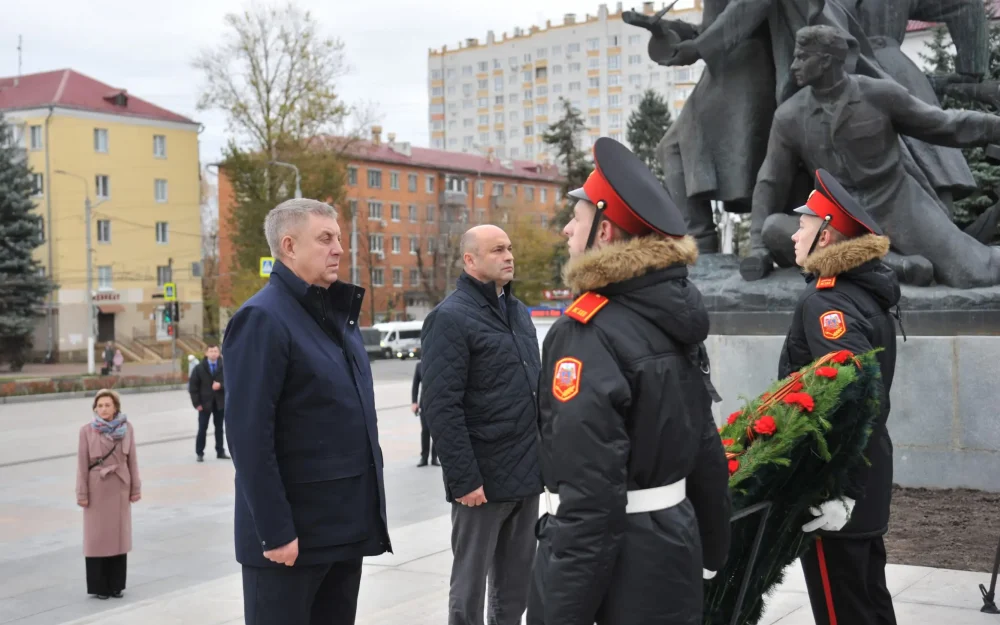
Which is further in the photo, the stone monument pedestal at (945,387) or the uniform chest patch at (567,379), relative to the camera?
the stone monument pedestal at (945,387)

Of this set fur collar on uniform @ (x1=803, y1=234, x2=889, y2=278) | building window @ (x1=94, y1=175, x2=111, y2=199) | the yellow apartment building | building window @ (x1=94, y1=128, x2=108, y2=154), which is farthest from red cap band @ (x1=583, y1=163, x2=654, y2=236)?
building window @ (x1=94, y1=128, x2=108, y2=154)

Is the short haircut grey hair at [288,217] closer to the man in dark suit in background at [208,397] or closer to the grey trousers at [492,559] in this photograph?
the grey trousers at [492,559]

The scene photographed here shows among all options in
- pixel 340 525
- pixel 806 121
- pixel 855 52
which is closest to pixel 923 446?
pixel 806 121

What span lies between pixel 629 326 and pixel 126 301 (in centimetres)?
6369

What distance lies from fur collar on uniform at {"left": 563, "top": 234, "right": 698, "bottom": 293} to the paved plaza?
3.14 metres

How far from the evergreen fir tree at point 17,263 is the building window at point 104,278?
13.6 m

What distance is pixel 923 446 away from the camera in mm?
8477

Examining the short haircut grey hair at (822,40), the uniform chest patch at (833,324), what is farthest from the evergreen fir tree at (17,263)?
the uniform chest patch at (833,324)

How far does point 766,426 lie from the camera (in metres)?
3.82

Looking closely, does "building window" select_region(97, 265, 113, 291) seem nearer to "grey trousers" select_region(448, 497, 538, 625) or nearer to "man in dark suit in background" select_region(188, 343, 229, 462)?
"man in dark suit in background" select_region(188, 343, 229, 462)

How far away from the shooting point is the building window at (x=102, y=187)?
62.1 meters

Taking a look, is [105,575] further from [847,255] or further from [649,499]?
[649,499]

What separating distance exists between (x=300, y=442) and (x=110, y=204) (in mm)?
63078

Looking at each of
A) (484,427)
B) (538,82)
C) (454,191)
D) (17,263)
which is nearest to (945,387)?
(484,427)
